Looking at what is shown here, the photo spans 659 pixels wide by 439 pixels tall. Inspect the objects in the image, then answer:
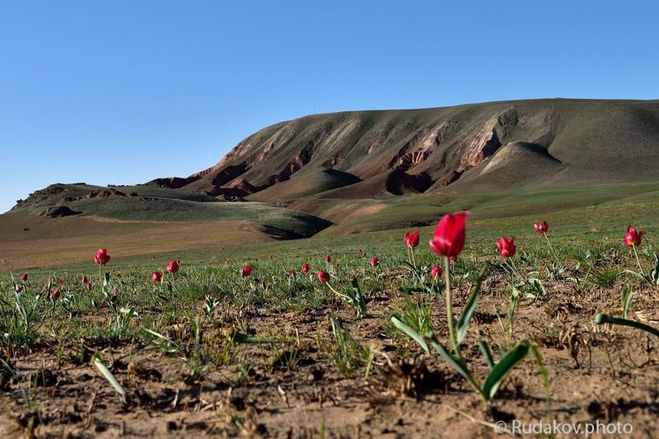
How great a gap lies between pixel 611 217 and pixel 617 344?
38.9 metres

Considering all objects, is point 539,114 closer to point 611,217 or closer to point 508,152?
point 508,152

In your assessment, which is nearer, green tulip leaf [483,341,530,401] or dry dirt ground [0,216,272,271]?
green tulip leaf [483,341,530,401]

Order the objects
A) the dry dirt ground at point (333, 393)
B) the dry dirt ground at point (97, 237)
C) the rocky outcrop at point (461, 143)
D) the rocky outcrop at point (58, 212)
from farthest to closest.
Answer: the rocky outcrop at point (461, 143), the rocky outcrop at point (58, 212), the dry dirt ground at point (97, 237), the dry dirt ground at point (333, 393)

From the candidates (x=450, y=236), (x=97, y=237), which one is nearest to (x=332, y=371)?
(x=450, y=236)

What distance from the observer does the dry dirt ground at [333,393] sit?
2.36 metres

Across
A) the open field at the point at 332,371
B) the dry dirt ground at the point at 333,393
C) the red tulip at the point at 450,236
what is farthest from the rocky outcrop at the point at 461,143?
the red tulip at the point at 450,236

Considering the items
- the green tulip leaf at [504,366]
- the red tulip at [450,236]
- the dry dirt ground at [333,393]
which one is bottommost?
the dry dirt ground at [333,393]

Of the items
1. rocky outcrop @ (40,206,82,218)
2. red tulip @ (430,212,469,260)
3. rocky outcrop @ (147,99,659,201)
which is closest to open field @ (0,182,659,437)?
red tulip @ (430,212,469,260)

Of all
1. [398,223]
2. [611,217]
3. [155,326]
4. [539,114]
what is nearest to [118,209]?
[398,223]

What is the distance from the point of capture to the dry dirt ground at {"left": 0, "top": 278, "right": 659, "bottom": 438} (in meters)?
2.36

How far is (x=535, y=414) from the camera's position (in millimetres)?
2342

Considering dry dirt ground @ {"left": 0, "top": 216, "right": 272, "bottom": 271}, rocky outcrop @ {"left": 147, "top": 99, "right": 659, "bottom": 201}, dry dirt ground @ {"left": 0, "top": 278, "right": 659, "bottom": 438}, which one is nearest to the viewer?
dry dirt ground @ {"left": 0, "top": 278, "right": 659, "bottom": 438}

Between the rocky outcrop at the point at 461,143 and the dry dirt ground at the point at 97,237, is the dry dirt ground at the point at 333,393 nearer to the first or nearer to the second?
the dry dirt ground at the point at 97,237

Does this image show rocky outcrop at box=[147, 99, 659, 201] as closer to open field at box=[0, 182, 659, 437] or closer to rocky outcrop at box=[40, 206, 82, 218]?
rocky outcrop at box=[40, 206, 82, 218]
